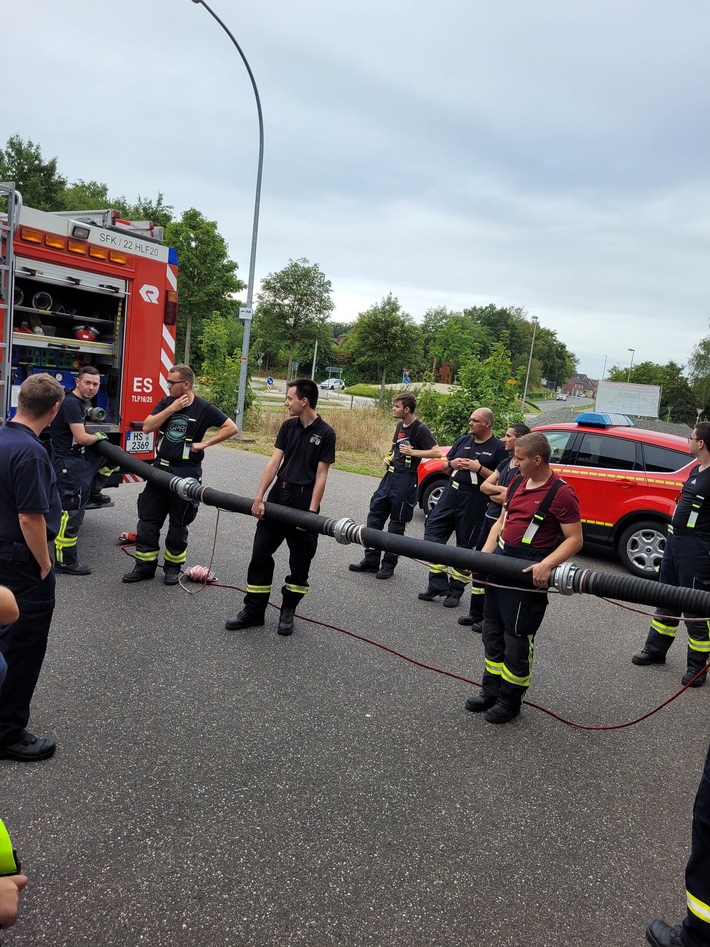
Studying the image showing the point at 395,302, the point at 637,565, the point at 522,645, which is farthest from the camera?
the point at 395,302

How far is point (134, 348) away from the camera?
684cm

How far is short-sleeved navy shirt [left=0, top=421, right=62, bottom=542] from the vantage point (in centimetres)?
297

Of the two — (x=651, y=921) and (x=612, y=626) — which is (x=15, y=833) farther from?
(x=612, y=626)

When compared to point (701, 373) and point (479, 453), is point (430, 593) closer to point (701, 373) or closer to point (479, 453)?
point (479, 453)

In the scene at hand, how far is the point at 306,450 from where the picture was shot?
5145 mm

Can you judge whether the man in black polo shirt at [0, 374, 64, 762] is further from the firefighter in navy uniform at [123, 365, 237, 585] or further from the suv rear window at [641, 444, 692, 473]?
the suv rear window at [641, 444, 692, 473]

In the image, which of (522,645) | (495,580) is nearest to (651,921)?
(522,645)

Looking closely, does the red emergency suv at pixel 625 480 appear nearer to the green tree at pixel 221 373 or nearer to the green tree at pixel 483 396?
the green tree at pixel 483 396

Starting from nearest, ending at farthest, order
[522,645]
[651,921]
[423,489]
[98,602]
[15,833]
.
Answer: [651,921] < [15,833] < [522,645] < [98,602] < [423,489]

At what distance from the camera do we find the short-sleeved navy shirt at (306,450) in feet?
16.9

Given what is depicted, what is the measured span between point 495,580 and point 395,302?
20.6m

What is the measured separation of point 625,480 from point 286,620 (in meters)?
4.49

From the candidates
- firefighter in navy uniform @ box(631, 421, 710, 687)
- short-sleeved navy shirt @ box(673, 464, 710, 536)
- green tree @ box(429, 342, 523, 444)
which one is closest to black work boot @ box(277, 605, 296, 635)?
firefighter in navy uniform @ box(631, 421, 710, 687)

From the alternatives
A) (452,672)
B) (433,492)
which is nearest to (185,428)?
(452,672)
